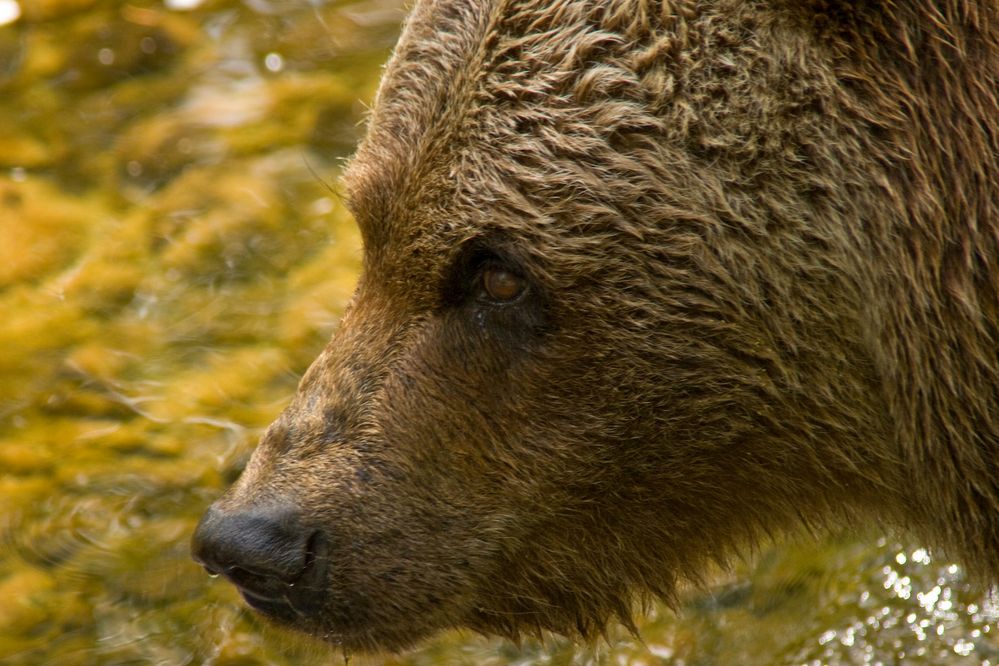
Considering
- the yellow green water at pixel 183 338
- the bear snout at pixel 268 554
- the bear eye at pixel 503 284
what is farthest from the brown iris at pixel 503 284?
the yellow green water at pixel 183 338

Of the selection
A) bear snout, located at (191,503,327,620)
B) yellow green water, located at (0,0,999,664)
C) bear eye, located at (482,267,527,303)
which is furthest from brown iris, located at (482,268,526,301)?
yellow green water, located at (0,0,999,664)

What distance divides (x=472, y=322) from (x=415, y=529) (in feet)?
2.11

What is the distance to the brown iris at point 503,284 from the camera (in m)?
3.85

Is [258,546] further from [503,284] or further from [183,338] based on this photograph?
[183,338]

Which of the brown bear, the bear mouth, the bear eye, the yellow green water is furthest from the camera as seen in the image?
the yellow green water

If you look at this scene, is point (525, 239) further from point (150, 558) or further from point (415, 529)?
point (150, 558)

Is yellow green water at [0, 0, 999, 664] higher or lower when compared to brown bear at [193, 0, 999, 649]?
lower

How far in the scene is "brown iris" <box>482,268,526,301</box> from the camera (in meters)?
3.85

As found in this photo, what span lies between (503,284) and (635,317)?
39 cm

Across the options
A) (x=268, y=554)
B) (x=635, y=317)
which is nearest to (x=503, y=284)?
(x=635, y=317)

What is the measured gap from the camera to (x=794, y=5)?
11.7 feet

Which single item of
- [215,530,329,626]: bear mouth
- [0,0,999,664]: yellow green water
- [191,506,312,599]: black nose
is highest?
[191,506,312,599]: black nose

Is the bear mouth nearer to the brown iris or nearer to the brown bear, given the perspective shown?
the brown bear

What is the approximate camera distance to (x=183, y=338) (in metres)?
6.57
